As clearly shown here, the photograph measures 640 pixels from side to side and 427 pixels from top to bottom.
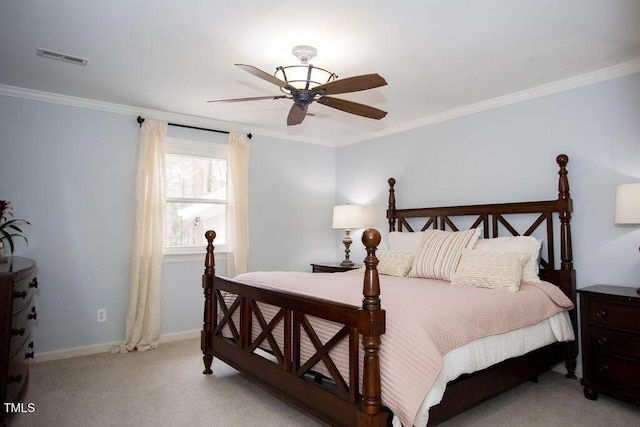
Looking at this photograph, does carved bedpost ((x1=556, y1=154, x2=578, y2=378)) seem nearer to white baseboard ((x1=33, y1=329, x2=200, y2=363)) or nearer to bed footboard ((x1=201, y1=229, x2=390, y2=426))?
bed footboard ((x1=201, y1=229, x2=390, y2=426))

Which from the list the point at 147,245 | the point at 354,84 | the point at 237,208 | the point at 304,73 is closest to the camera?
the point at 354,84

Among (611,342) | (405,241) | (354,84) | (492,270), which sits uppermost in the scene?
(354,84)

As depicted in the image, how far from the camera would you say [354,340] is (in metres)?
1.95

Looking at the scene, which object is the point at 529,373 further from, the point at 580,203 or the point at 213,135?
the point at 213,135

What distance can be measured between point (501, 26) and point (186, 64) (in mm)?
2220

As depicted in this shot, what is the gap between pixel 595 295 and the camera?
272cm

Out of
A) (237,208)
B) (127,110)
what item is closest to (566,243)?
(237,208)

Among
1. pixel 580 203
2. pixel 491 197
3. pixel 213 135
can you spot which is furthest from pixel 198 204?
pixel 580 203

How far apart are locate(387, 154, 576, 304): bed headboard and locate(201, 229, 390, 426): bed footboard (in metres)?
2.13

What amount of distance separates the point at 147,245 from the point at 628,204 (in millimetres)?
4082

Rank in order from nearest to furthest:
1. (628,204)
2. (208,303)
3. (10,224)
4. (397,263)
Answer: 1. (628,204)
2. (208,303)
3. (10,224)
4. (397,263)

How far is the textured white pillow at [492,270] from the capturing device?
280cm

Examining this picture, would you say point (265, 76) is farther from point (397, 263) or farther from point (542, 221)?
point (542, 221)

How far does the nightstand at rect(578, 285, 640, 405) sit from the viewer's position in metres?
2.53
